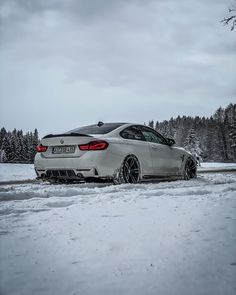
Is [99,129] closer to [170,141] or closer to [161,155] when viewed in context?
[161,155]

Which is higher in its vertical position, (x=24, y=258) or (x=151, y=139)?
(x=151, y=139)

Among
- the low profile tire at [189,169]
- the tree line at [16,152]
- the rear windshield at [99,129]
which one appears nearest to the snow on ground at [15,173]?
the rear windshield at [99,129]

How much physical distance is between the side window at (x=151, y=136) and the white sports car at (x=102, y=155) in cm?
3

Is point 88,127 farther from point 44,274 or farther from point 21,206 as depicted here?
point 44,274

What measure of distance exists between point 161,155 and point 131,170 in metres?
1.31

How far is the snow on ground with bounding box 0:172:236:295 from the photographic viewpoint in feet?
6.01

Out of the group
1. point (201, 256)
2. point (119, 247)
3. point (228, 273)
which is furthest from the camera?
point (119, 247)

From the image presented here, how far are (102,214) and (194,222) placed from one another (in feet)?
2.96

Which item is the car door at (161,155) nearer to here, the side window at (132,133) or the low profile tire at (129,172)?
the side window at (132,133)

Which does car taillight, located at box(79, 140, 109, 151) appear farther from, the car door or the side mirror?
the side mirror

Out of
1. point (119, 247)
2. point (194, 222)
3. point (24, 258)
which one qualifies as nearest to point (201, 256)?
point (119, 247)

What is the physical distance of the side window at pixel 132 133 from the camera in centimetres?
750

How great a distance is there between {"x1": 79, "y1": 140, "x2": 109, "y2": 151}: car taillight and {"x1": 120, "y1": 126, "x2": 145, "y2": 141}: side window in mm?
846

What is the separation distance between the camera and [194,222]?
3082 mm
